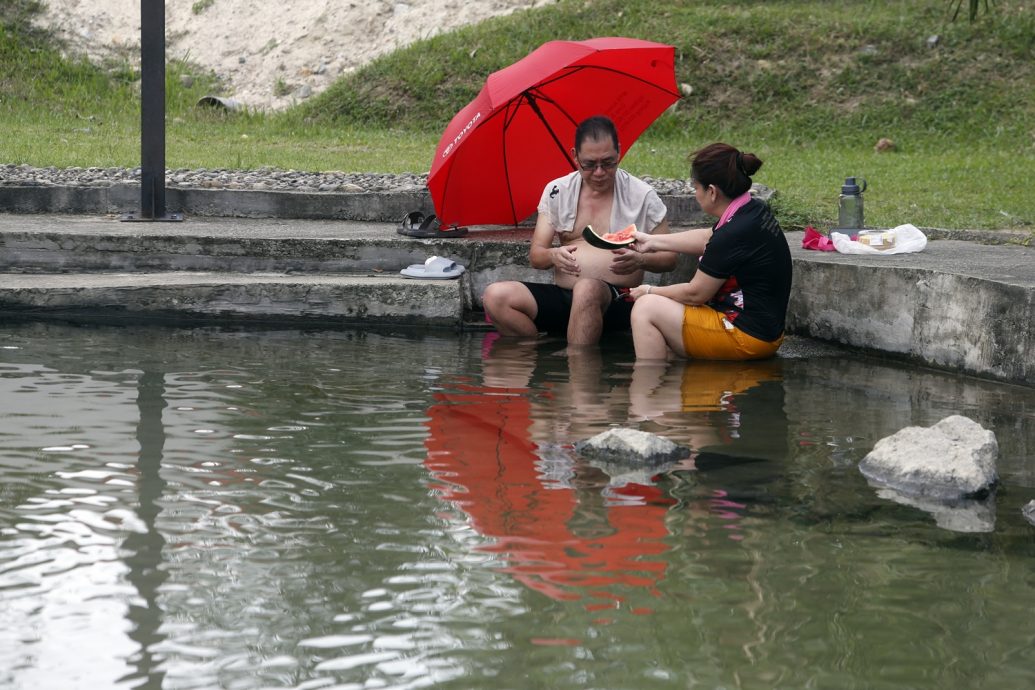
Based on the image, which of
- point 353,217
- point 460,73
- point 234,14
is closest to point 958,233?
point 353,217

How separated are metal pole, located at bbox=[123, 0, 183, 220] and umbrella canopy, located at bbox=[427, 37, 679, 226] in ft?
6.61

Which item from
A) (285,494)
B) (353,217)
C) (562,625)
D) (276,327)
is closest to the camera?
(562,625)

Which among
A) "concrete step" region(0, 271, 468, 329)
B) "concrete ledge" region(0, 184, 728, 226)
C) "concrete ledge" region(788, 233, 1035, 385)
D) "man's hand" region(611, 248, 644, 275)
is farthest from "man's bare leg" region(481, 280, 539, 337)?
"concrete ledge" region(0, 184, 728, 226)

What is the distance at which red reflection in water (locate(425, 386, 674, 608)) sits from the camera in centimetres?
377

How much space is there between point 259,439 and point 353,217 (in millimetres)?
4082

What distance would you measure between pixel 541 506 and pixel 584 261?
9.15 feet

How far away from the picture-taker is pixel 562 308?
716 cm

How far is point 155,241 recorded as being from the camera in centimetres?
800

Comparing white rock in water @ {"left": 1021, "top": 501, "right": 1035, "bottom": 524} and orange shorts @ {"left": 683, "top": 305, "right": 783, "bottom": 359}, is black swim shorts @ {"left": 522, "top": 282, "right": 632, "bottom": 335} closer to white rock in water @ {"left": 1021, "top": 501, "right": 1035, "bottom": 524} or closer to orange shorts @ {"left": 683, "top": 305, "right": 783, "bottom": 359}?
orange shorts @ {"left": 683, "top": 305, "right": 783, "bottom": 359}

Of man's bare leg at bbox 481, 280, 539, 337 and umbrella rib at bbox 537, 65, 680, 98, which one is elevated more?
umbrella rib at bbox 537, 65, 680, 98

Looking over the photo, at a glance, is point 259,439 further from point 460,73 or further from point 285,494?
point 460,73

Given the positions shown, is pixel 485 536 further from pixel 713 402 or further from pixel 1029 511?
pixel 713 402

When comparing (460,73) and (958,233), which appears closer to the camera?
(958,233)

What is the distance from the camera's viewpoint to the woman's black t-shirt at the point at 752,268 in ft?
20.2
